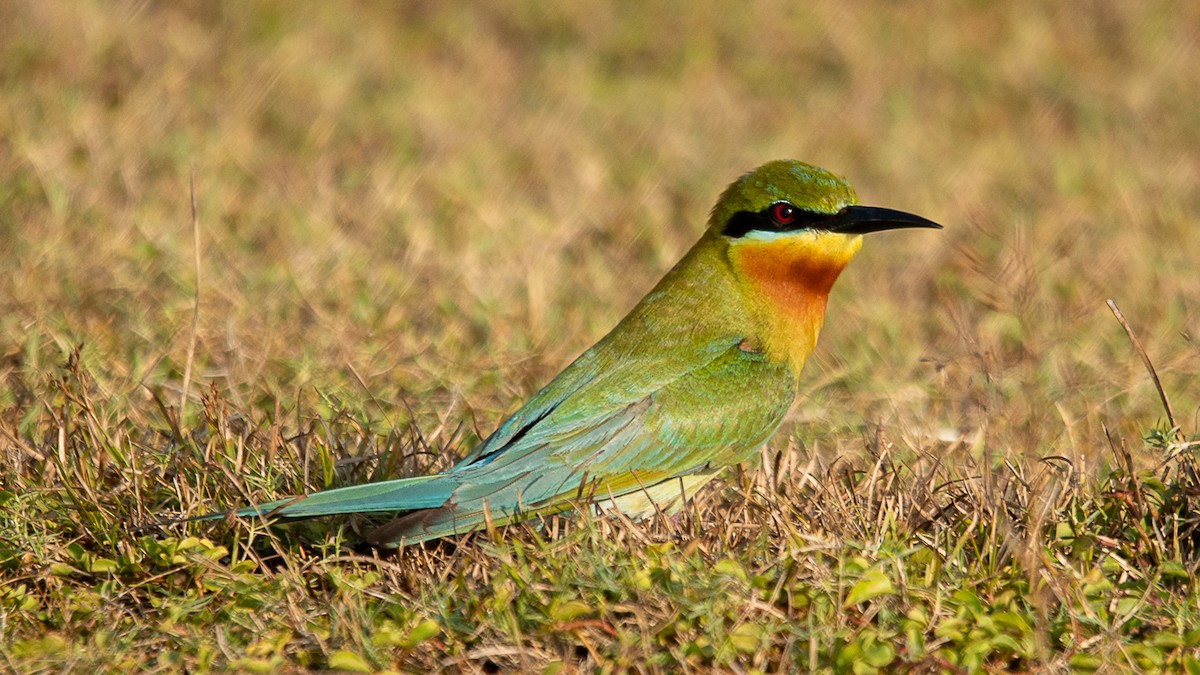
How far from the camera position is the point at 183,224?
492cm

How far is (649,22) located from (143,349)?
12.9 feet

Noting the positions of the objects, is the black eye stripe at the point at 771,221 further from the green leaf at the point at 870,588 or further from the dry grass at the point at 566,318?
the green leaf at the point at 870,588

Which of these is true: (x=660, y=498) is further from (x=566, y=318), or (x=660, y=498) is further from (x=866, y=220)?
(x=566, y=318)

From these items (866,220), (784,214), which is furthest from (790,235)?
(866,220)

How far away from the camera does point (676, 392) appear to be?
333 cm

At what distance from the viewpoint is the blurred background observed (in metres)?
4.15

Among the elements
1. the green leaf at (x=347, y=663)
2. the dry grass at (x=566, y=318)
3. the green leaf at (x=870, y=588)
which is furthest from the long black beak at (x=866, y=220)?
the green leaf at (x=347, y=663)

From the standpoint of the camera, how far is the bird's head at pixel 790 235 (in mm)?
3547

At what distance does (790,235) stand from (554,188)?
230cm

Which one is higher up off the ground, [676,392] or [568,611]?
[676,392]

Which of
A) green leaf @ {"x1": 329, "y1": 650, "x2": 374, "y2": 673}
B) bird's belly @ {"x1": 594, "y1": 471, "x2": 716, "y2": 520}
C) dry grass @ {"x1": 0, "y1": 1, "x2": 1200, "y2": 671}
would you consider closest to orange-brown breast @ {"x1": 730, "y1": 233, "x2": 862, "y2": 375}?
dry grass @ {"x1": 0, "y1": 1, "x2": 1200, "y2": 671}

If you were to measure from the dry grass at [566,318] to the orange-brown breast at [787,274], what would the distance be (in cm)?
31

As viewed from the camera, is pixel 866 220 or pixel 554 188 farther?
pixel 554 188

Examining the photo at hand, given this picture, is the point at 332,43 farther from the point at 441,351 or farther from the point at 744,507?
the point at 744,507
